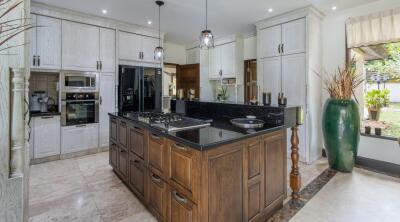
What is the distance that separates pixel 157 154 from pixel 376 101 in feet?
13.2

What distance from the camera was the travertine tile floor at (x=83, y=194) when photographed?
2.25 m

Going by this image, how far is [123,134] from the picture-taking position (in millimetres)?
2934

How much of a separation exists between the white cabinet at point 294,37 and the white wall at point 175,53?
11.6 feet

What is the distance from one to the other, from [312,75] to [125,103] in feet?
12.5

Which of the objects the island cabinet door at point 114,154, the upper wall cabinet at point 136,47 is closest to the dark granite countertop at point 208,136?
the island cabinet door at point 114,154

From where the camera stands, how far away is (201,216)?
5.06 feet

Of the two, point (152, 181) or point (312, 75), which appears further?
point (312, 75)

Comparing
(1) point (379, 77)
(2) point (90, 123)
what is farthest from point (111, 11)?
(1) point (379, 77)

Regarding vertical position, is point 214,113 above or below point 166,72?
below

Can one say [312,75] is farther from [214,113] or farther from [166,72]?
[166,72]

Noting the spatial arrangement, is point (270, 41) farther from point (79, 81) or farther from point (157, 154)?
point (79, 81)

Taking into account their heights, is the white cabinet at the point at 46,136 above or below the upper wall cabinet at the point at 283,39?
below

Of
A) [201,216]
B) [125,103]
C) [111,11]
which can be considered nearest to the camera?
[201,216]

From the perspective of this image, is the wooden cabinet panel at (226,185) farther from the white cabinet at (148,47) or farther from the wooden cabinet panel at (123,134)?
the white cabinet at (148,47)
